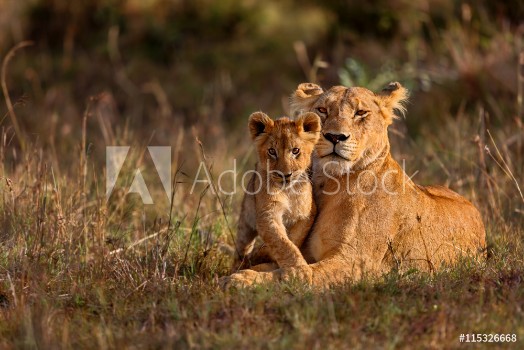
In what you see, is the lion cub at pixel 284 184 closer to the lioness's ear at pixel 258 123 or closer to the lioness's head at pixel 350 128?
the lioness's ear at pixel 258 123

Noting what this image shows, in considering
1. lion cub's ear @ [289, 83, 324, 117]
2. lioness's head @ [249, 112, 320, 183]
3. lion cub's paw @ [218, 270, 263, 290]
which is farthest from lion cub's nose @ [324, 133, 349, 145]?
lion cub's paw @ [218, 270, 263, 290]

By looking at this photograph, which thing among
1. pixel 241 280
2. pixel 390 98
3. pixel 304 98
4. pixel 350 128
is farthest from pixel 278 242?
pixel 390 98

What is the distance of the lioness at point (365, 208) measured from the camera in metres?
6.36

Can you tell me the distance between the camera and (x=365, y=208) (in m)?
6.53

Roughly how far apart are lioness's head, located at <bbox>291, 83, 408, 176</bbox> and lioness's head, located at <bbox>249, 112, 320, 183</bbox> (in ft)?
0.45

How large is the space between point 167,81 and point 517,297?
12120mm

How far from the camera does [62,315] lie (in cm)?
566

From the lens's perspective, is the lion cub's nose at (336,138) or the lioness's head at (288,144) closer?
the lioness's head at (288,144)

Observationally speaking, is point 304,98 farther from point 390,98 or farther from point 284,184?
point 284,184

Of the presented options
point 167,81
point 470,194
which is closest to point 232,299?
point 470,194

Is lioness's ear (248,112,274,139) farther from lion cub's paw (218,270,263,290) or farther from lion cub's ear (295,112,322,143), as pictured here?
lion cub's paw (218,270,263,290)

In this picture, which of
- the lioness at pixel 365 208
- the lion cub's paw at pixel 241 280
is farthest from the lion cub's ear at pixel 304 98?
the lion cub's paw at pixel 241 280

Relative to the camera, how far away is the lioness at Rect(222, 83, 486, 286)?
636 cm

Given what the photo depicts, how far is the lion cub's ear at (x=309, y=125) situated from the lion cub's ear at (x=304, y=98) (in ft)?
1.85
